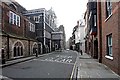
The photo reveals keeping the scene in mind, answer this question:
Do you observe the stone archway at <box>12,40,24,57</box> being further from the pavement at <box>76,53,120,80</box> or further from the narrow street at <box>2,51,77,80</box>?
the pavement at <box>76,53,120,80</box>

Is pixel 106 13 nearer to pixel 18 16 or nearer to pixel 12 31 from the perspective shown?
pixel 12 31

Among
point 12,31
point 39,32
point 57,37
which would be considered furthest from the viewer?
point 57,37

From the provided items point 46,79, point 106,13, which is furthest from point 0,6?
point 46,79

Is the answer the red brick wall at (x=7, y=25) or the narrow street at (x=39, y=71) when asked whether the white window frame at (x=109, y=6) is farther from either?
the red brick wall at (x=7, y=25)

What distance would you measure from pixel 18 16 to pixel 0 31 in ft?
25.8

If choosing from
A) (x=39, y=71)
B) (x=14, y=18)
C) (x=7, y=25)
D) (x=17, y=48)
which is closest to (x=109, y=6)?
(x=39, y=71)

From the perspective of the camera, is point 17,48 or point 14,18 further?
point 14,18

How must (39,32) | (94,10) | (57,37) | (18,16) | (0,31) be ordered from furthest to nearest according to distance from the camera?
(57,37) → (39,32) → (18,16) → (94,10) → (0,31)

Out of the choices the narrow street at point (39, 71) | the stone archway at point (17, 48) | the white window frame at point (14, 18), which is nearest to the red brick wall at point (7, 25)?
the white window frame at point (14, 18)

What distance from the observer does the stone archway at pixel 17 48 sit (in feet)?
81.6

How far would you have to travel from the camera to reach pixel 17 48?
26125 mm

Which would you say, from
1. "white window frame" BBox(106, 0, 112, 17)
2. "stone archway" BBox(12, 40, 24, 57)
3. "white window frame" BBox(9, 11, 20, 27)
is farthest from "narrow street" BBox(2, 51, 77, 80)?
"white window frame" BBox(9, 11, 20, 27)

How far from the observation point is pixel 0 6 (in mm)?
22656

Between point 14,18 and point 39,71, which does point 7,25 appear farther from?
point 39,71
